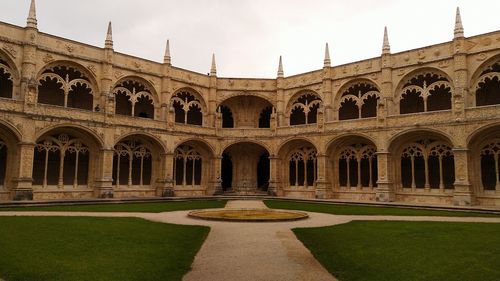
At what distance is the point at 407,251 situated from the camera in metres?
8.84

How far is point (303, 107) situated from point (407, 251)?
2547 cm

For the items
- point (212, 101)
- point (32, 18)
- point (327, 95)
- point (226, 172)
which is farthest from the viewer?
point (226, 172)

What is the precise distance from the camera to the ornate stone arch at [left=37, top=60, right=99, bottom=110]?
26123mm

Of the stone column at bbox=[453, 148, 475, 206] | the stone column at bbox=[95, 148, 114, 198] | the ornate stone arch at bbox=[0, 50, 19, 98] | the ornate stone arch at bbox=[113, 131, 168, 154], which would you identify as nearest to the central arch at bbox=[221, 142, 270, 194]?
the ornate stone arch at bbox=[113, 131, 168, 154]

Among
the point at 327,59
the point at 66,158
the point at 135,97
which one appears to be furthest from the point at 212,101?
the point at 66,158

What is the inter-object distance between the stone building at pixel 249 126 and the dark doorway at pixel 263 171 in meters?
0.11

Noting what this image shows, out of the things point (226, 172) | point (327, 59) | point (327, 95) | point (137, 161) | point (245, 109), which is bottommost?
point (226, 172)

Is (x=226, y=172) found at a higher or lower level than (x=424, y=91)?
lower

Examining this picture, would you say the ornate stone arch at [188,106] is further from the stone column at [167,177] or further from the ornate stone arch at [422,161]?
the ornate stone arch at [422,161]

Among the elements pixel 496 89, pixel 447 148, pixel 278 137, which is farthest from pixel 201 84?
pixel 496 89

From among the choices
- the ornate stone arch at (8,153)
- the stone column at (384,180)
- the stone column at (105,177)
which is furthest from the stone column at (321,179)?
the ornate stone arch at (8,153)

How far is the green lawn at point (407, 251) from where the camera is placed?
693cm

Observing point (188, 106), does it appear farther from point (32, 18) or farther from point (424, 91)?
point (424, 91)

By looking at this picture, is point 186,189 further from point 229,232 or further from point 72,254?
point 72,254
